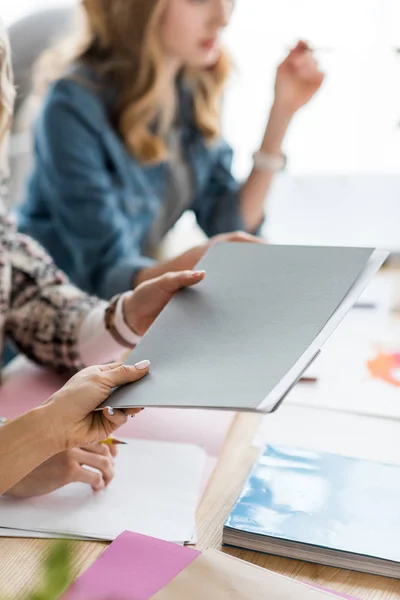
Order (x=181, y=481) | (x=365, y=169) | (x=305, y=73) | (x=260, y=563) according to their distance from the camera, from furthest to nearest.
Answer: (x=365, y=169), (x=305, y=73), (x=181, y=481), (x=260, y=563)

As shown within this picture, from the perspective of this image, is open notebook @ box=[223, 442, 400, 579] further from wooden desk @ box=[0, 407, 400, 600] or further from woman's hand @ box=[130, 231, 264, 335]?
woman's hand @ box=[130, 231, 264, 335]

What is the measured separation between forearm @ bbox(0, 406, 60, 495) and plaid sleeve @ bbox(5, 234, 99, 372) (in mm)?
365

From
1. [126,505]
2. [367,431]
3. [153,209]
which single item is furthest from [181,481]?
[153,209]

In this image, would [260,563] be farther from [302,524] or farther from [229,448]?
[229,448]

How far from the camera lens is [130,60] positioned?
1324 millimetres

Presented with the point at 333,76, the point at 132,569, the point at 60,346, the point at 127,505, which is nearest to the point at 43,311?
the point at 60,346

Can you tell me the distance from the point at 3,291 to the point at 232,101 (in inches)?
38.7

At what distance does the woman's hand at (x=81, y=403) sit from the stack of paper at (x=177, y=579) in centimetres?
10

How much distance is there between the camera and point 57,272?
1015 millimetres

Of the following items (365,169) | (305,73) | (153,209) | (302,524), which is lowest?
(365,169)

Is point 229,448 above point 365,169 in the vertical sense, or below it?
above

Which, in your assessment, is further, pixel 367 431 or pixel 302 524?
pixel 367 431

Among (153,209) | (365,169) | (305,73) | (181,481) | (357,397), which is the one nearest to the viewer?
(181,481)

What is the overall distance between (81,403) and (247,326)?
16 centimetres
